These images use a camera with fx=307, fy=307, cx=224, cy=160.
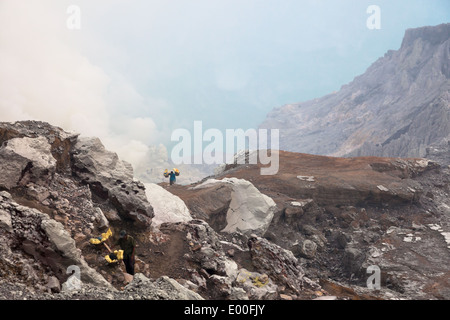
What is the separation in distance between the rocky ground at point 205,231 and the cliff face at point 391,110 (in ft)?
175

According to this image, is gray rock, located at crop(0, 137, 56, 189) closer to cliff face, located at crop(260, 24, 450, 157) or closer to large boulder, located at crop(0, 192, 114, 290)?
large boulder, located at crop(0, 192, 114, 290)

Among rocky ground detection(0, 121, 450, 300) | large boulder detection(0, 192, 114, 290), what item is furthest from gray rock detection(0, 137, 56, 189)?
large boulder detection(0, 192, 114, 290)

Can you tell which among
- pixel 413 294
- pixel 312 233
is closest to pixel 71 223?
pixel 413 294

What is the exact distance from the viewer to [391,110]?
10300cm

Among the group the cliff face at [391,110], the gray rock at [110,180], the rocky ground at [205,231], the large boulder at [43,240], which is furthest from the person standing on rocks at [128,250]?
the cliff face at [391,110]

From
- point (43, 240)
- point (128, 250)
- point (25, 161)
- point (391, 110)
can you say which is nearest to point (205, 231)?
point (128, 250)

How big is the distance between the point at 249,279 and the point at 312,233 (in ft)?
39.5

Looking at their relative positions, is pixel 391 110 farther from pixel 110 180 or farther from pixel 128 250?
pixel 128 250

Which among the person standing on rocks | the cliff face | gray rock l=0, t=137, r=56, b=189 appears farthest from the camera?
the cliff face

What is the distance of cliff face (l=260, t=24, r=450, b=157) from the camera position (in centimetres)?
7501

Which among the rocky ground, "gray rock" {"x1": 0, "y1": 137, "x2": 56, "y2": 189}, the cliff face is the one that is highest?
the cliff face

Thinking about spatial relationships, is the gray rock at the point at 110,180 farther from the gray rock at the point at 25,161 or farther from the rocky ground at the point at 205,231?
the gray rock at the point at 25,161

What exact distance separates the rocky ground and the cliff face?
5339 cm
